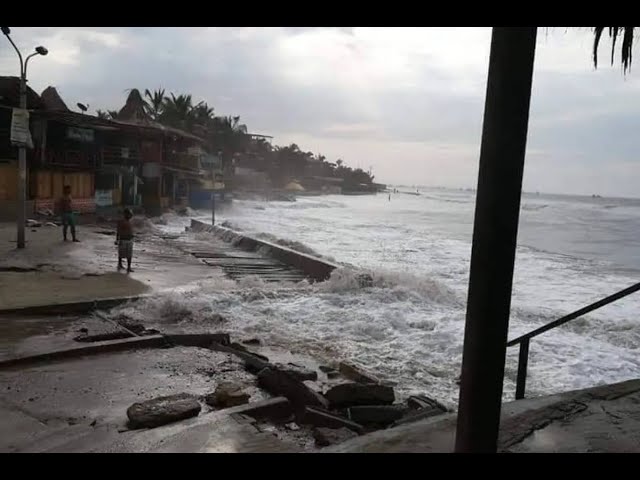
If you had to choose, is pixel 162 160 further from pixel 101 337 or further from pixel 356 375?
pixel 356 375

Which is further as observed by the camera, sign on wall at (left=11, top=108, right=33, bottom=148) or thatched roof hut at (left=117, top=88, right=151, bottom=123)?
thatched roof hut at (left=117, top=88, right=151, bottom=123)

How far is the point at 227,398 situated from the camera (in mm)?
4836

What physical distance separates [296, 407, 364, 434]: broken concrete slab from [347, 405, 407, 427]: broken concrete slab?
0.57 feet

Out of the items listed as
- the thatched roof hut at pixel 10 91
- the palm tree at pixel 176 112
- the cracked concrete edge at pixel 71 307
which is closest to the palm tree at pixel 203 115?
the palm tree at pixel 176 112

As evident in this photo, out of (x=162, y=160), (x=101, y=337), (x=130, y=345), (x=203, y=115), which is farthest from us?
(x=203, y=115)

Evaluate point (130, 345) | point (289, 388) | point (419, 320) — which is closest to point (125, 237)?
point (130, 345)

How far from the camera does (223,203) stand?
45.9 m

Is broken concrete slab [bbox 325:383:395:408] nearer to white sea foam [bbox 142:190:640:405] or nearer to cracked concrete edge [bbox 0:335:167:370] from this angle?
white sea foam [bbox 142:190:640:405]

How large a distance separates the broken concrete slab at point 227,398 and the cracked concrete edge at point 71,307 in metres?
4.45

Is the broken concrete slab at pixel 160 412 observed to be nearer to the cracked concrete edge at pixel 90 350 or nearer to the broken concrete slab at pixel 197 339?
the cracked concrete edge at pixel 90 350

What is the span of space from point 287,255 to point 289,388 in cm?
1066

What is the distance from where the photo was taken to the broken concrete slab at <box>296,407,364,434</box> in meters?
4.48

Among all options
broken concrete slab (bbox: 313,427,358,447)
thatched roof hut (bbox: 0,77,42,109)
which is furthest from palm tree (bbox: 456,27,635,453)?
thatched roof hut (bbox: 0,77,42,109)
